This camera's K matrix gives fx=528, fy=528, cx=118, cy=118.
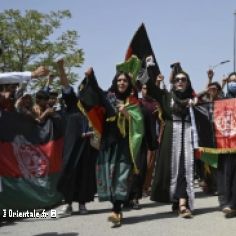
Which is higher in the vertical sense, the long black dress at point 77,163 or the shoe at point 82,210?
the long black dress at point 77,163

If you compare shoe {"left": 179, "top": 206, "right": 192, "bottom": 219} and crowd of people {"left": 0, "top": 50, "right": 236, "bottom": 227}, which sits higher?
crowd of people {"left": 0, "top": 50, "right": 236, "bottom": 227}

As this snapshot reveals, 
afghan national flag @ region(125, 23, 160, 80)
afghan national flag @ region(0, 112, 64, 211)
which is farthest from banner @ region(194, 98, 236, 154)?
afghan national flag @ region(0, 112, 64, 211)

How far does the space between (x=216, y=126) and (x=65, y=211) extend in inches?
96.7

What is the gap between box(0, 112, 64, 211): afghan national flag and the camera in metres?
7.10

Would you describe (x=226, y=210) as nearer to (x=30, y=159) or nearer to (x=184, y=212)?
(x=184, y=212)

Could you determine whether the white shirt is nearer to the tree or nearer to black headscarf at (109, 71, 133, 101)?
black headscarf at (109, 71, 133, 101)

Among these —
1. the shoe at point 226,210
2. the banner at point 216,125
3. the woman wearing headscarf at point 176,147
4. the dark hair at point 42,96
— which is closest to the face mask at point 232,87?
the banner at point 216,125

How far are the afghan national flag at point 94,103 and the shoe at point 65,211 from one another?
1598mm

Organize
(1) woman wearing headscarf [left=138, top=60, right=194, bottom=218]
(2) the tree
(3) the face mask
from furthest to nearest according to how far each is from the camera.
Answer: (2) the tree
(3) the face mask
(1) woman wearing headscarf [left=138, top=60, right=194, bottom=218]

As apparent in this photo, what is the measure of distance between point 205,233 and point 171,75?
2617 mm

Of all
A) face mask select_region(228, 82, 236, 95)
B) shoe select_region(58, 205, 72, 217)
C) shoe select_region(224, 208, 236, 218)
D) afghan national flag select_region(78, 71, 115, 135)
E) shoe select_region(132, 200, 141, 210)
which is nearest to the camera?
afghan national flag select_region(78, 71, 115, 135)

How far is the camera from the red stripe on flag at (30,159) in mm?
7125

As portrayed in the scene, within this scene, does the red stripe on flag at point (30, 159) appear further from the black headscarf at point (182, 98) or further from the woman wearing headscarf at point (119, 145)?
the black headscarf at point (182, 98)

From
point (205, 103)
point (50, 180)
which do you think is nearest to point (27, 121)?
point (50, 180)
